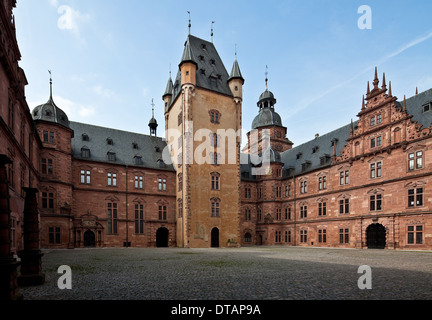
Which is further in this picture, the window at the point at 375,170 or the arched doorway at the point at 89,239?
the arched doorway at the point at 89,239

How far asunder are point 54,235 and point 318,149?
1418 inches

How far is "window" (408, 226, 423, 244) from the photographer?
2598cm

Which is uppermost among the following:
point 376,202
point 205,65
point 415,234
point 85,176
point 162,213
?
point 205,65

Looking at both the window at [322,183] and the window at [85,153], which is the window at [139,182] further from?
the window at [322,183]

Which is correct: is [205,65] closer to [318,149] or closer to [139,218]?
[318,149]

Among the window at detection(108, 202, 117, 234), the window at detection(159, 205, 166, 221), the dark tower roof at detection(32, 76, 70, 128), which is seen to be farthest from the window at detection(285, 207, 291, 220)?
the dark tower roof at detection(32, 76, 70, 128)

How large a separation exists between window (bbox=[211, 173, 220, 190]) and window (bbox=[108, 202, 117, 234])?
12776mm

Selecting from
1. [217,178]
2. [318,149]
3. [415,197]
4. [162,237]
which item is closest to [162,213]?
[162,237]

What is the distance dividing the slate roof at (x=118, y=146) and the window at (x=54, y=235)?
8992 mm

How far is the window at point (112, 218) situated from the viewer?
34.5 meters

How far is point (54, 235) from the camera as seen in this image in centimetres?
2920

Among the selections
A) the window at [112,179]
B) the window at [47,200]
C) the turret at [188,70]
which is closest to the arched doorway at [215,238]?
the window at [112,179]
